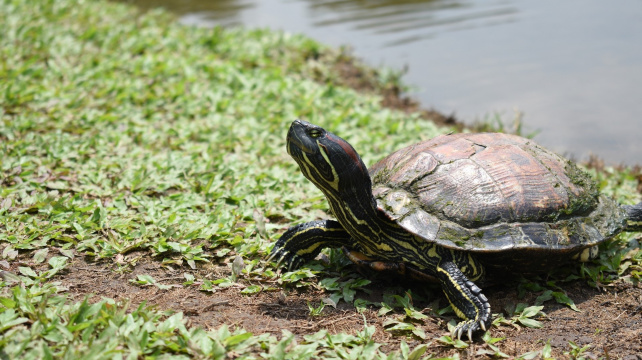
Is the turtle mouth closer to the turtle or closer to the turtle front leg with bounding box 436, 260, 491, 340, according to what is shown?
the turtle

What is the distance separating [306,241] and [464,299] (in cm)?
133

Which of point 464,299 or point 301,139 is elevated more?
point 301,139

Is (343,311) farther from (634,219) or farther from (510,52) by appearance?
(510,52)

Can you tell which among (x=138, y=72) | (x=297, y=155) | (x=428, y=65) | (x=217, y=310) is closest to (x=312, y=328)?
(x=217, y=310)

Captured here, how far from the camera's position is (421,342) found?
3.69 meters

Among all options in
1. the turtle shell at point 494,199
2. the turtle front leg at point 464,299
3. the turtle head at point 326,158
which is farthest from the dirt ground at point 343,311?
the turtle head at point 326,158

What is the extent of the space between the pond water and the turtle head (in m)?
4.85

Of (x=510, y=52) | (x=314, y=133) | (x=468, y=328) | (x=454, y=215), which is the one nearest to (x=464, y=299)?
(x=468, y=328)

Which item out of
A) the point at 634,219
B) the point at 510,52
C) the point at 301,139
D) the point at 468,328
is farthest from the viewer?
the point at 510,52

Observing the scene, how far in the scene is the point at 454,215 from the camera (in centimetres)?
401

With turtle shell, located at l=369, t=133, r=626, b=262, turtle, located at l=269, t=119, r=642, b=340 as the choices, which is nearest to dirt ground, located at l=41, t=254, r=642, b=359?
turtle, located at l=269, t=119, r=642, b=340

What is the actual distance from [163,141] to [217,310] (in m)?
3.23

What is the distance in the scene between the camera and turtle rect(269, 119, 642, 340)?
3.93m

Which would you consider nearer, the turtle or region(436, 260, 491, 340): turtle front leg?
region(436, 260, 491, 340): turtle front leg
